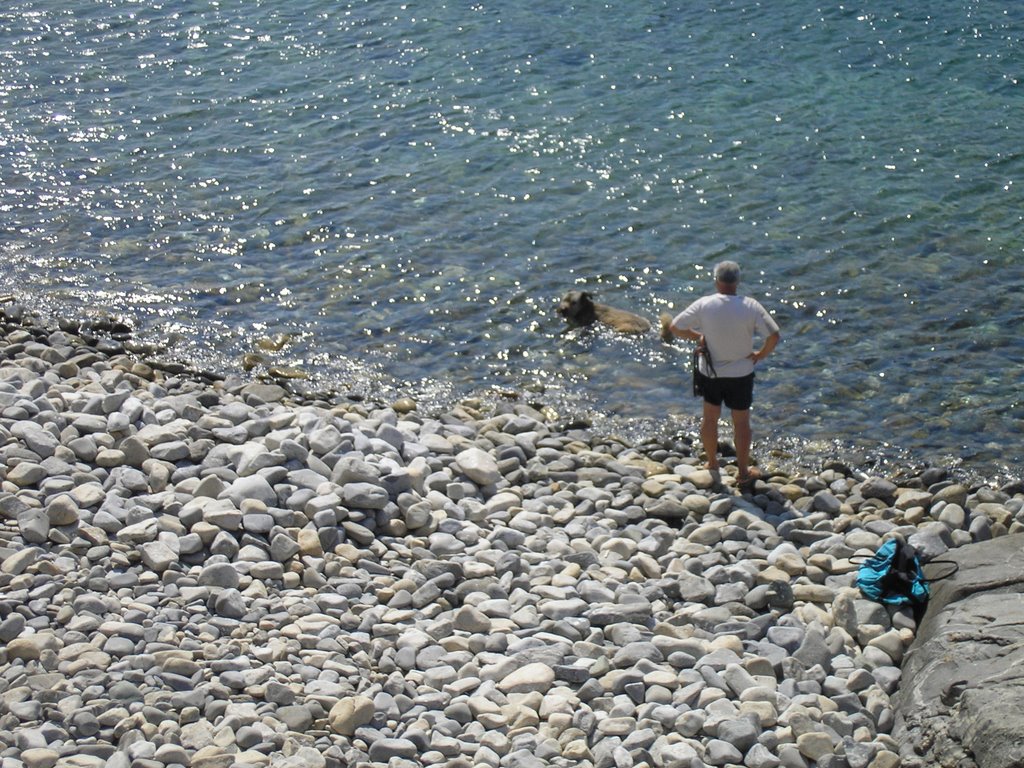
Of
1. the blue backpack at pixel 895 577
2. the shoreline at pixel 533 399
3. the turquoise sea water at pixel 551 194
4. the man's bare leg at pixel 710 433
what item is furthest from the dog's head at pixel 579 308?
the blue backpack at pixel 895 577

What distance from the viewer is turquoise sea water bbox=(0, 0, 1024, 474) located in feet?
44.5

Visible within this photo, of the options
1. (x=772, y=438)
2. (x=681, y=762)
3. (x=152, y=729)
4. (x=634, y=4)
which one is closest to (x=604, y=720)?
(x=681, y=762)

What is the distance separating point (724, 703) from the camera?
765 cm

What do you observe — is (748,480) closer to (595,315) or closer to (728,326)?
(728,326)

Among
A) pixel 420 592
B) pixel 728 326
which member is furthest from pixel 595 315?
pixel 420 592

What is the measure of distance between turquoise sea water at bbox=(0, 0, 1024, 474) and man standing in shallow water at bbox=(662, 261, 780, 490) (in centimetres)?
116

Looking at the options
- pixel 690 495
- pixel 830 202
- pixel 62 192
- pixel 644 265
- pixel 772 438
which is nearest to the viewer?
pixel 690 495

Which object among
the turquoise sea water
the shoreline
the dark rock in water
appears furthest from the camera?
the turquoise sea water

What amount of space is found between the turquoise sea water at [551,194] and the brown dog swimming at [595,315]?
0.62ft

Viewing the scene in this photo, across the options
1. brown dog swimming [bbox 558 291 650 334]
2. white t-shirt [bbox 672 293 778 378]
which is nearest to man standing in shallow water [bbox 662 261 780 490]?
white t-shirt [bbox 672 293 778 378]

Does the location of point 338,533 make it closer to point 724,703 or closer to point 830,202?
point 724,703

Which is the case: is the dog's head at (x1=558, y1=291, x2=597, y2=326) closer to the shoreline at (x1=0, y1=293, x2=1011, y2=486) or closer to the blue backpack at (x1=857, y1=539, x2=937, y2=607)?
the shoreline at (x1=0, y1=293, x2=1011, y2=486)

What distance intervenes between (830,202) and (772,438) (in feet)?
18.3

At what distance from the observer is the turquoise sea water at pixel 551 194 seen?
535 inches
